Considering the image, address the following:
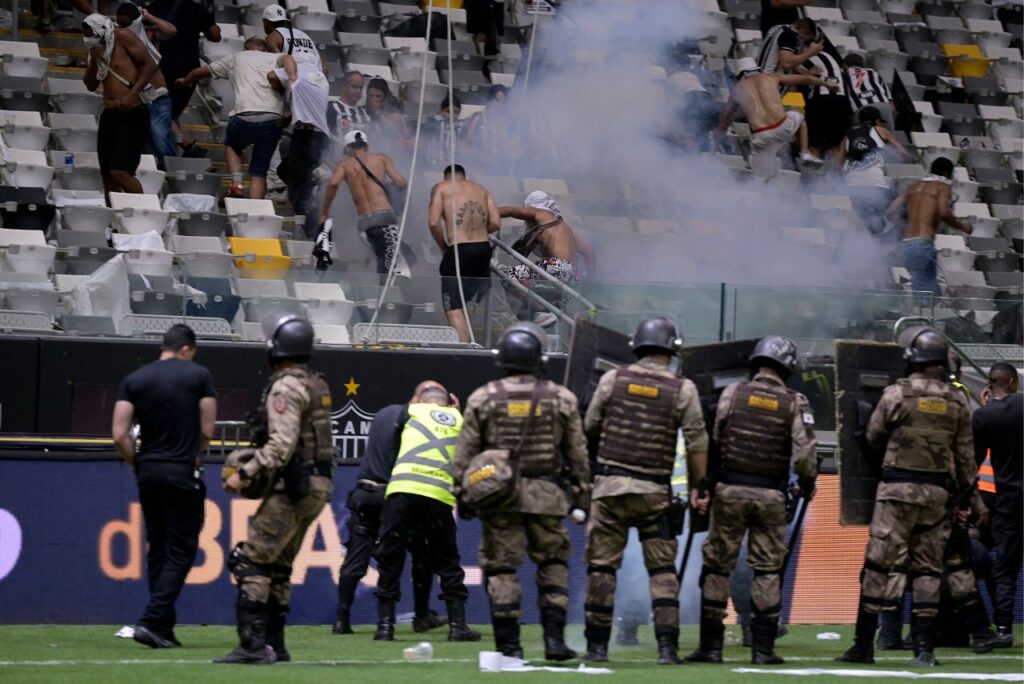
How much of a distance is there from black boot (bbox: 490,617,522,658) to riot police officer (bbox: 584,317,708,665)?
44 centimetres

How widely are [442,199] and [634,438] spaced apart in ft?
22.6

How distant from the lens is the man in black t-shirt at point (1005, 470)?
452 inches

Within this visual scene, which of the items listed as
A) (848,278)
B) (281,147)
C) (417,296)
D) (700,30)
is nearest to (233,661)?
(417,296)

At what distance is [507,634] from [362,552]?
9.39ft

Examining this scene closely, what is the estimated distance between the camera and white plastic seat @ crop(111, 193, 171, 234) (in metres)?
15.5

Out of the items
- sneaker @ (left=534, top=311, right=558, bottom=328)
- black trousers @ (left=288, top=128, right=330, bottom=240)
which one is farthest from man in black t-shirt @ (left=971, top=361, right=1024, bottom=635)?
black trousers @ (left=288, top=128, right=330, bottom=240)

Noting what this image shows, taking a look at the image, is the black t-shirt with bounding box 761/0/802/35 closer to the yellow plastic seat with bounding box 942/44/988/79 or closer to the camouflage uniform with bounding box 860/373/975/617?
the yellow plastic seat with bounding box 942/44/988/79

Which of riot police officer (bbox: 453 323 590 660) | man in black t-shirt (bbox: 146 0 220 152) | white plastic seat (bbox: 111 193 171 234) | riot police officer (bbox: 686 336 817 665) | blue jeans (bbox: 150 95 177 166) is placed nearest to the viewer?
riot police officer (bbox: 453 323 590 660)

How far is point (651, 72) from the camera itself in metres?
20.6

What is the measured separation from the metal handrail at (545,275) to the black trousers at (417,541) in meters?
3.40

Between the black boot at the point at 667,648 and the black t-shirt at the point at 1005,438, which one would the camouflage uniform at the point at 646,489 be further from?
the black t-shirt at the point at 1005,438

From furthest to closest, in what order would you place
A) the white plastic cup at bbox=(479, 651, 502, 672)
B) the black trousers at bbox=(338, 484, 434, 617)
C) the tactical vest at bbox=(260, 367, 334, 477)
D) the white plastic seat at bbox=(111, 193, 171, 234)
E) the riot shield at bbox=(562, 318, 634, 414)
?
1. the white plastic seat at bbox=(111, 193, 171, 234)
2. the black trousers at bbox=(338, 484, 434, 617)
3. the riot shield at bbox=(562, 318, 634, 414)
4. the tactical vest at bbox=(260, 367, 334, 477)
5. the white plastic cup at bbox=(479, 651, 502, 672)

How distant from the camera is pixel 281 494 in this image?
356 inches

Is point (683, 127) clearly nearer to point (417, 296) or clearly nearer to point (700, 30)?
point (700, 30)
